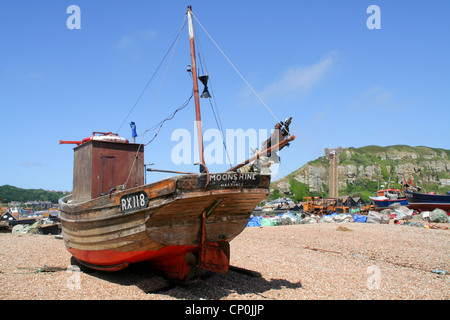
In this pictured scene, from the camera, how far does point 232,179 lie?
5973mm

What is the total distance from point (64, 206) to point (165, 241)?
3494mm

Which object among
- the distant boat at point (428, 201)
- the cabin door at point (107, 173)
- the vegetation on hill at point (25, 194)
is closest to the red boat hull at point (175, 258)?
the cabin door at point (107, 173)

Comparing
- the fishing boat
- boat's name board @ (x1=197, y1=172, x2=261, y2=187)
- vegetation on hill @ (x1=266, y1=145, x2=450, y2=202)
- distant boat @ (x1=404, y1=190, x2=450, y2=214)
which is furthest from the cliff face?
boat's name board @ (x1=197, y1=172, x2=261, y2=187)

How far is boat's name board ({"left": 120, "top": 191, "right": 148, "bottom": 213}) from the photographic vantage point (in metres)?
5.89

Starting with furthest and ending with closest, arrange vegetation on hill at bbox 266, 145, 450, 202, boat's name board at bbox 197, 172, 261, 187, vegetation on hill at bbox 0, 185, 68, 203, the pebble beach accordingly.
A: vegetation on hill at bbox 0, 185, 68, 203, vegetation on hill at bbox 266, 145, 450, 202, the pebble beach, boat's name board at bbox 197, 172, 261, 187

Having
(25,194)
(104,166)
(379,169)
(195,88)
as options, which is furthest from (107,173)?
(25,194)

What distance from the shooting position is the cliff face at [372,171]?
83.5 meters

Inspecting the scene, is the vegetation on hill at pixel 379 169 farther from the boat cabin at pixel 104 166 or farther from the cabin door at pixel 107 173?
the cabin door at pixel 107 173

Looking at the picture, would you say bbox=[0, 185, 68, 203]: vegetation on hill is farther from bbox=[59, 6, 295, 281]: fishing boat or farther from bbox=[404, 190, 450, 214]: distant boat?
bbox=[59, 6, 295, 281]: fishing boat

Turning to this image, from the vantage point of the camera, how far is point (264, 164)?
660cm

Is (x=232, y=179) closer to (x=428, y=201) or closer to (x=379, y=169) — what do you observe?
(x=428, y=201)
